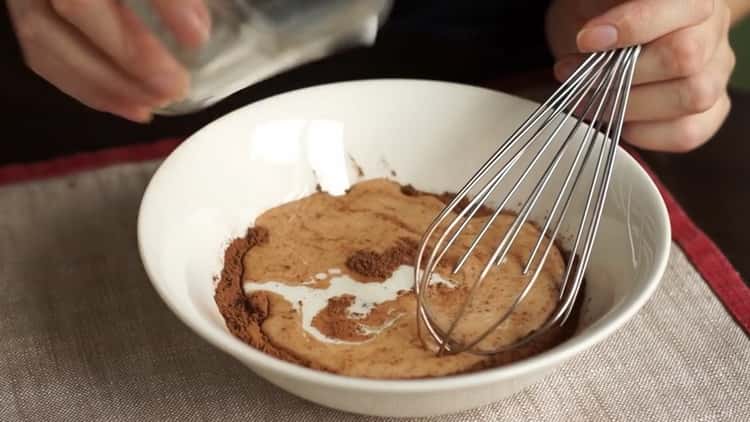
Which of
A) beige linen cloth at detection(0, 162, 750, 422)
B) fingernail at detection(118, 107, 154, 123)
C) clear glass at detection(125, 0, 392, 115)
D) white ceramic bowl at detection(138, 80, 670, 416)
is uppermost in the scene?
clear glass at detection(125, 0, 392, 115)

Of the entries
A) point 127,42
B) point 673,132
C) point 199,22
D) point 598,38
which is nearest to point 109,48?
point 127,42

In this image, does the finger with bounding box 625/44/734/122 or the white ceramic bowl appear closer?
the white ceramic bowl

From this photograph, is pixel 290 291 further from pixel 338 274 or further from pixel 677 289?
pixel 677 289

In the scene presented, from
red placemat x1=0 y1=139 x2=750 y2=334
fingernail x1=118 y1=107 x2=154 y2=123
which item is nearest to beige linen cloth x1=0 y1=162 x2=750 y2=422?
red placemat x1=0 y1=139 x2=750 y2=334

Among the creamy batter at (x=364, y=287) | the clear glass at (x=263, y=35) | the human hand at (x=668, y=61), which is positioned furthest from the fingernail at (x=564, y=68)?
the clear glass at (x=263, y=35)

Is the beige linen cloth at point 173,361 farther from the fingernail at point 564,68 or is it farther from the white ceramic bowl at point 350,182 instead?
the fingernail at point 564,68

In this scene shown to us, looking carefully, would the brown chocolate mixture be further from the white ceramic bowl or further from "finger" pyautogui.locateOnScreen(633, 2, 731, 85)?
"finger" pyautogui.locateOnScreen(633, 2, 731, 85)

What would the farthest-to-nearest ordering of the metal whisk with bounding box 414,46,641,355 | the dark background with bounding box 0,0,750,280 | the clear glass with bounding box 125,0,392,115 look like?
the dark background with bounding box 0,0,750,280 < the metal whisk with bounding box 414,46,641,355 < the clear glass with bounding box 125,0,392,115
